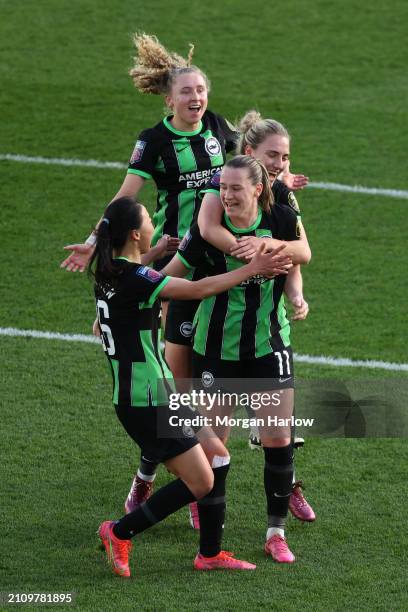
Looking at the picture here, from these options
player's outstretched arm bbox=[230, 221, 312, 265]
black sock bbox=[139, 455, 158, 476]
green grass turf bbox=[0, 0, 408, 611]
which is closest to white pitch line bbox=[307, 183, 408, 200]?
green grass turf bbox=[0, 0, 408, 611]

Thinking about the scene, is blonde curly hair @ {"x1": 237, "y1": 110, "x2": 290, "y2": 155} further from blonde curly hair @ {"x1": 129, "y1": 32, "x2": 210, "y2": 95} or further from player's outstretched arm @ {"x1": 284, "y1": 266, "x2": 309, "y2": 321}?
blonde curly hair @ {"x1": 129, "y1": 32, "x2": 210, "y2": 95}

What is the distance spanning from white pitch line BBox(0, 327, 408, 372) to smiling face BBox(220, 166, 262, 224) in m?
2.78

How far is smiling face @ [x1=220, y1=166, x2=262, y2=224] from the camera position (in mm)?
5566

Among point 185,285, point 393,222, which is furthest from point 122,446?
point 393,222

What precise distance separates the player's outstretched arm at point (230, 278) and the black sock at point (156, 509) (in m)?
0.88

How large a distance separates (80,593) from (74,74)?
9232 mm

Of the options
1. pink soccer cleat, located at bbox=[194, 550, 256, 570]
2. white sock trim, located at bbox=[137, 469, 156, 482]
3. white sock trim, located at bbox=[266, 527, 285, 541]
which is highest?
white sock trim, located at bbox=[137, 469, 156, 482]

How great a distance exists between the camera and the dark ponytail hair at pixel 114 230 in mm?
5477

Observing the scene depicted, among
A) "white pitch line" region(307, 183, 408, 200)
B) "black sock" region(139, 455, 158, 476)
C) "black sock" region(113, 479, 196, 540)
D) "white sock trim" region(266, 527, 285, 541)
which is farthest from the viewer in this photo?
"white pitch line" region(307, 183, 408, 200)

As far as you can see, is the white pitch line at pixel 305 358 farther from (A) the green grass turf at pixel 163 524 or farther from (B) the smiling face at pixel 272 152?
(B) the smiling face at pixel 272 152

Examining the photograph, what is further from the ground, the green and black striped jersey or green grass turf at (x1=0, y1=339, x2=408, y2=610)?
the green and black striped jersey

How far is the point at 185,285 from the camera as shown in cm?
553

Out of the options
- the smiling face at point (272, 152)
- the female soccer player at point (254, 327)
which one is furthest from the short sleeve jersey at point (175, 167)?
the female soccer player at point (254, 327)

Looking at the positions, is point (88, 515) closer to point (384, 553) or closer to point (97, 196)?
point (384, 553)
